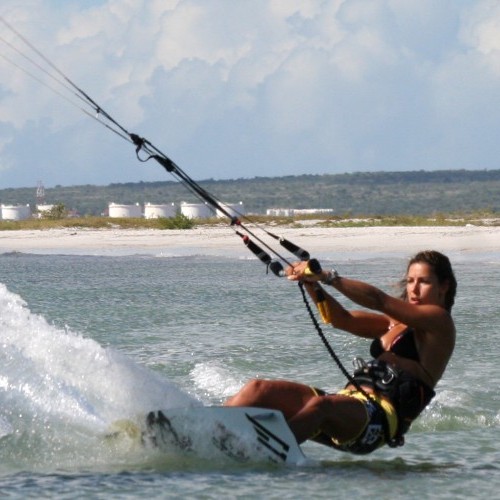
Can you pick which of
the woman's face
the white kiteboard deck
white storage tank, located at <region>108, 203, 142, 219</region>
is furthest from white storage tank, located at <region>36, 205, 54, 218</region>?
the woman's face

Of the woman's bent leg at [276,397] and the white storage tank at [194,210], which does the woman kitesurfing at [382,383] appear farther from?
the white storage tank at [194,210]

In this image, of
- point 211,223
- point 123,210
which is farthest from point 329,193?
point 211,223

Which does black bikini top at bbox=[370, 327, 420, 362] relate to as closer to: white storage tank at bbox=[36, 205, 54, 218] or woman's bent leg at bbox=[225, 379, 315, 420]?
woman's bent leg at bbox=[225, 379, 315, 420]

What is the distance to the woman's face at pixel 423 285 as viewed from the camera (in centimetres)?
763

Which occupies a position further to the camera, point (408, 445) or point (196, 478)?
point (408, 445)

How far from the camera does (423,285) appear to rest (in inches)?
301

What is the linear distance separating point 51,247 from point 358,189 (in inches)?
3790

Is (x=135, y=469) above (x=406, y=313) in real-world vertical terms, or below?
below

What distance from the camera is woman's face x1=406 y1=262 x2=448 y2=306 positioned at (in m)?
7.63

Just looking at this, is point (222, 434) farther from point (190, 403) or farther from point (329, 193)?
point (329, 193)

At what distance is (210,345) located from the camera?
15.2 meters

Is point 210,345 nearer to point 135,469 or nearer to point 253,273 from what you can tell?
point 135,469

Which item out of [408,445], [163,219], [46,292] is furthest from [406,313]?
[163,219]

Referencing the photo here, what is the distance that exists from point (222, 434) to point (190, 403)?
483mm
